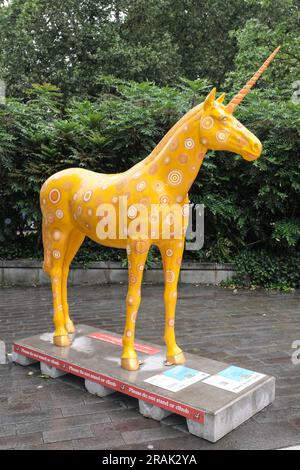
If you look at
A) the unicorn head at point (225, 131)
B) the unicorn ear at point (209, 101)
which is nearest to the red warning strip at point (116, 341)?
the unicorn head at point (225, 131)

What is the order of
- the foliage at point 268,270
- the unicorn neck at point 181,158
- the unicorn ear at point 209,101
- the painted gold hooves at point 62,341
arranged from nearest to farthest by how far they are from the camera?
the unicorn ear at point 209,101, the unicorn neck at point 181,158, the painted gold hooves at point 62,341, the foliage at point 268,270

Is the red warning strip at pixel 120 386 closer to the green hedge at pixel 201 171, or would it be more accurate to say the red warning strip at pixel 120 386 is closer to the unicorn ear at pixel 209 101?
the unicorn ear at pixel 209 101

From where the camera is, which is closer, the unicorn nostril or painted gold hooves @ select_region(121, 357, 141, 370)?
the unicorn nostril

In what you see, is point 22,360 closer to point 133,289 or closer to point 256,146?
point 133,289

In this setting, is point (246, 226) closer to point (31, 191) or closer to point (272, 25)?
point (31, 191)

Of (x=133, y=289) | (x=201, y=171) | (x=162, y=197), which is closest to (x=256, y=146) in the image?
(x=162, y=197)

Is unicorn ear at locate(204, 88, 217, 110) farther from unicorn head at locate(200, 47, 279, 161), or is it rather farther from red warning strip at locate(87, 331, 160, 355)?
red warning strip at locate(87, 331, 160, 355)

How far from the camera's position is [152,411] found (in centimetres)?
324

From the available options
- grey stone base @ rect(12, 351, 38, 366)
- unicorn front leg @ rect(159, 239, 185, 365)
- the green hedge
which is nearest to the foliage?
the green hedge

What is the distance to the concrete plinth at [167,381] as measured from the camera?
9.85 feet

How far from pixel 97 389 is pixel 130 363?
0.35 m

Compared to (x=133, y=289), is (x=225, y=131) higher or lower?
higher

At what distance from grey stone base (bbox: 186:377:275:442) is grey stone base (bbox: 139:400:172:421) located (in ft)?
0.80

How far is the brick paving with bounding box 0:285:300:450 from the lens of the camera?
3000 millimetres
